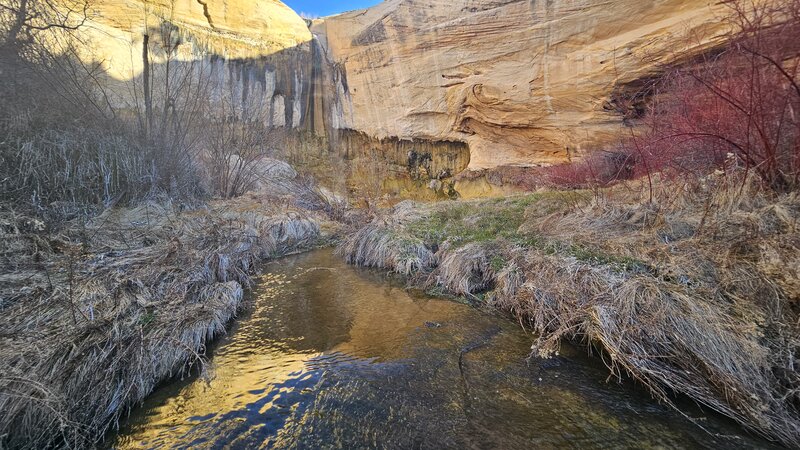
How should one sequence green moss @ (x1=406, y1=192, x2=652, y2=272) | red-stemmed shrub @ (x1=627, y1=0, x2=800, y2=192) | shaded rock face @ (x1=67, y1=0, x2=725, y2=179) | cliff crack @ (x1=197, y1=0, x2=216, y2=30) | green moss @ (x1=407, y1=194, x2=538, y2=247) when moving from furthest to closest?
cliff crack @ (x1=197, y1=0, x2=216, y2=30)
shaded rock face @ (x1=67, y1=0, x2=725, y2=179)
green moss @ (x1=407, y1=194, x2=538, y2=247)
green moss @ (x1=406, y1=192, x2=652, y2=272)
red-stemmed shrub @ (x1=627, y1=0, x2=800, y2=192)

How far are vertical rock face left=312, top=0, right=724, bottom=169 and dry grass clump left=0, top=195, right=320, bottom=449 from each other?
386 inches

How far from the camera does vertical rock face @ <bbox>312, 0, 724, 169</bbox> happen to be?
10.0 m

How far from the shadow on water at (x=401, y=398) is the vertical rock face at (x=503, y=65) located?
7.64m

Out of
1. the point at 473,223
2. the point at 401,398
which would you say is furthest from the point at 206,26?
the point at 401,398

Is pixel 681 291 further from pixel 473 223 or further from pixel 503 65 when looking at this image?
pixel 503 65

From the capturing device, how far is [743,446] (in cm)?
241

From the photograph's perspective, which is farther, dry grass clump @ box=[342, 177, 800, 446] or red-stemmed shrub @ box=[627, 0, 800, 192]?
red-stemmed shrub @ box=[627, 0, 800, 192]

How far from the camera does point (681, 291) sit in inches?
129

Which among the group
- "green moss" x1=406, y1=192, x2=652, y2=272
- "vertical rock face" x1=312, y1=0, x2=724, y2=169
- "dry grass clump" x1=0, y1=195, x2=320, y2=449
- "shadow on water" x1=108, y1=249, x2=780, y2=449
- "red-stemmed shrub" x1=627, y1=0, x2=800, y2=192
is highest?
"vertical rock face" x1=312, y1=0, x2=724, y2=169

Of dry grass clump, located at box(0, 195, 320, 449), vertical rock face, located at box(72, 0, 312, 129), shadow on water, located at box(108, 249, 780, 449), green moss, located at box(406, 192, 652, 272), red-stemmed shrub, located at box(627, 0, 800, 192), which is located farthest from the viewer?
vertical rock face, located at box(72, 0, 312, 129)

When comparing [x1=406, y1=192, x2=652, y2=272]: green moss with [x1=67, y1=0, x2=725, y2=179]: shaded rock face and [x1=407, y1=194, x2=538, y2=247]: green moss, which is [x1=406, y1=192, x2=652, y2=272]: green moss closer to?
[x1=407, y1=194, x2=538, y2=247]: green moss

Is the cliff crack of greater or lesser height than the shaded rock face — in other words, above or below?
above

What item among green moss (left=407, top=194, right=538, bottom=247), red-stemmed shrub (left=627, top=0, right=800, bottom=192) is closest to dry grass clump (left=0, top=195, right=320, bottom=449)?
green moss (left=407, top=194, right=538, bottom=247)

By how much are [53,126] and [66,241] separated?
10.2 ft
